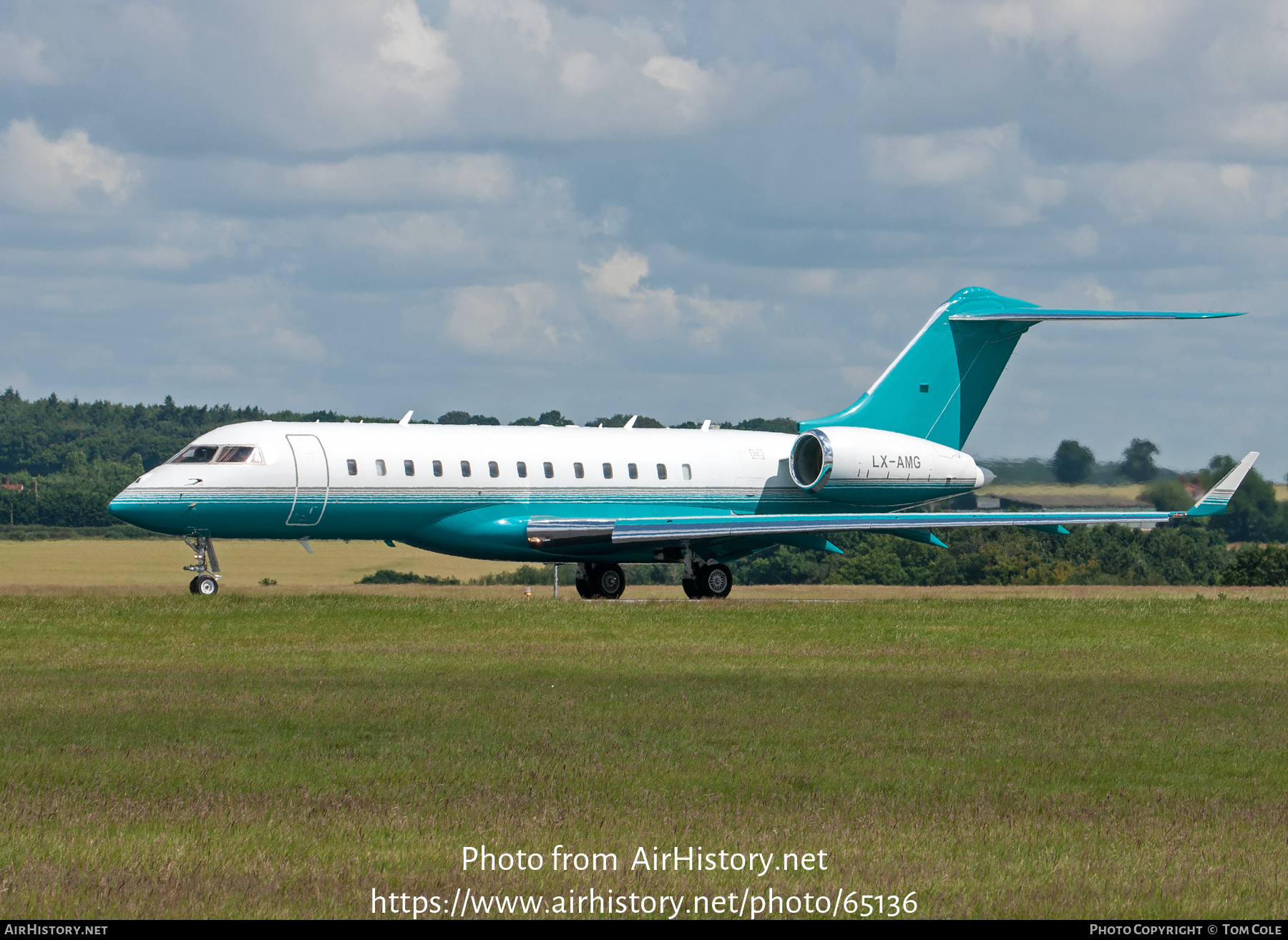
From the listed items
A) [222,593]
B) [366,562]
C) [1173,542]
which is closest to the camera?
[222,593]

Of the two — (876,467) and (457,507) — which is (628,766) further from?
(876,467)

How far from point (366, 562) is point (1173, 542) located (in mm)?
36298

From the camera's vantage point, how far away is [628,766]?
14375 mm

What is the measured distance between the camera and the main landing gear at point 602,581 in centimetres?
4053

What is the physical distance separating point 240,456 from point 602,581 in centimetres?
1037

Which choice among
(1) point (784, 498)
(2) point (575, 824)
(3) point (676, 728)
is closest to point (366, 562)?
(1) point (784, 498)

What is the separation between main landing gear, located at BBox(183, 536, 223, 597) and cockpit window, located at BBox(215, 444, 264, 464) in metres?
1.74

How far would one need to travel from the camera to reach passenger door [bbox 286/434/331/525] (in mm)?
34719

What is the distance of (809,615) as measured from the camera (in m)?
32.0

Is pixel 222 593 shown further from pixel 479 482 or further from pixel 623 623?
pixel 623 623

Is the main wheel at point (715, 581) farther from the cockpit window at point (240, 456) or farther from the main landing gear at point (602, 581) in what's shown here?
the cockpit window at point (240, 456)

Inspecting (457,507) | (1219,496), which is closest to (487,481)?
(457,507)

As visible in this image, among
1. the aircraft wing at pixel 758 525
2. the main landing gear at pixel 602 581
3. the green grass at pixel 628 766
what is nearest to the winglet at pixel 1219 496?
the aircraft wing at pixel 758 525
